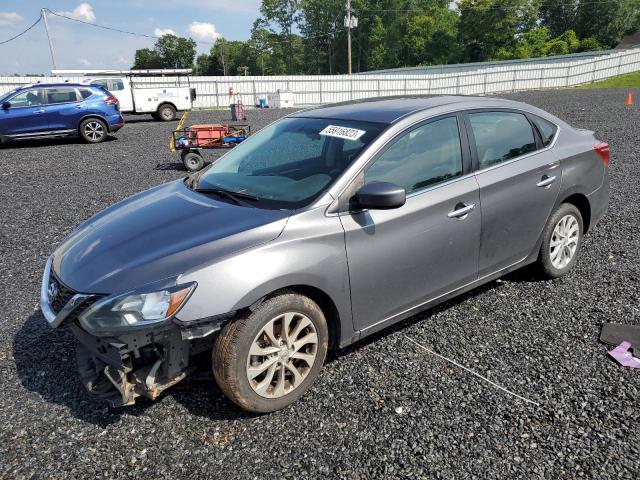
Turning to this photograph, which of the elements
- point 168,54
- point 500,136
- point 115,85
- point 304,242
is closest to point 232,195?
point 304,242

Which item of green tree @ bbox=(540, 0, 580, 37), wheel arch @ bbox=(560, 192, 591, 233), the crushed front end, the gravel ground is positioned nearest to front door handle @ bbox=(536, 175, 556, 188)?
wheel arch @ bbox=(560, 192, 591, 233)

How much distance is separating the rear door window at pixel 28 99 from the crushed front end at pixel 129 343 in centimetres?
1327

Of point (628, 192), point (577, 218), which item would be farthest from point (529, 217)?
point (628, 192)

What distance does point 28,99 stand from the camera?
1355 cm

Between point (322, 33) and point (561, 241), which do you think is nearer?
point (561, 241)

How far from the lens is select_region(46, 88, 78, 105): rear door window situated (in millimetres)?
13828

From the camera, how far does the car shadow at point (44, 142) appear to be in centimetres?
1406

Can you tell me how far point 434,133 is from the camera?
346cm

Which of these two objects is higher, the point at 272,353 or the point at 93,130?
the point at 93,130

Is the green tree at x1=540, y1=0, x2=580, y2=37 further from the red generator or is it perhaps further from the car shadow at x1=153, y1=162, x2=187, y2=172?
the car shadow at x1=153, y1=162, x2=187, y2=172

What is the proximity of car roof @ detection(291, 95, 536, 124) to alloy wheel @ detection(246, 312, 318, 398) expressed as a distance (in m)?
1.50

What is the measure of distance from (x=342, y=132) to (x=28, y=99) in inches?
528

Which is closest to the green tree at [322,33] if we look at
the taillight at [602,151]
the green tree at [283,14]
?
the green tree at [283,14]

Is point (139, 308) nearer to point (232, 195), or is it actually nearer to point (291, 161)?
point (232, 195)
